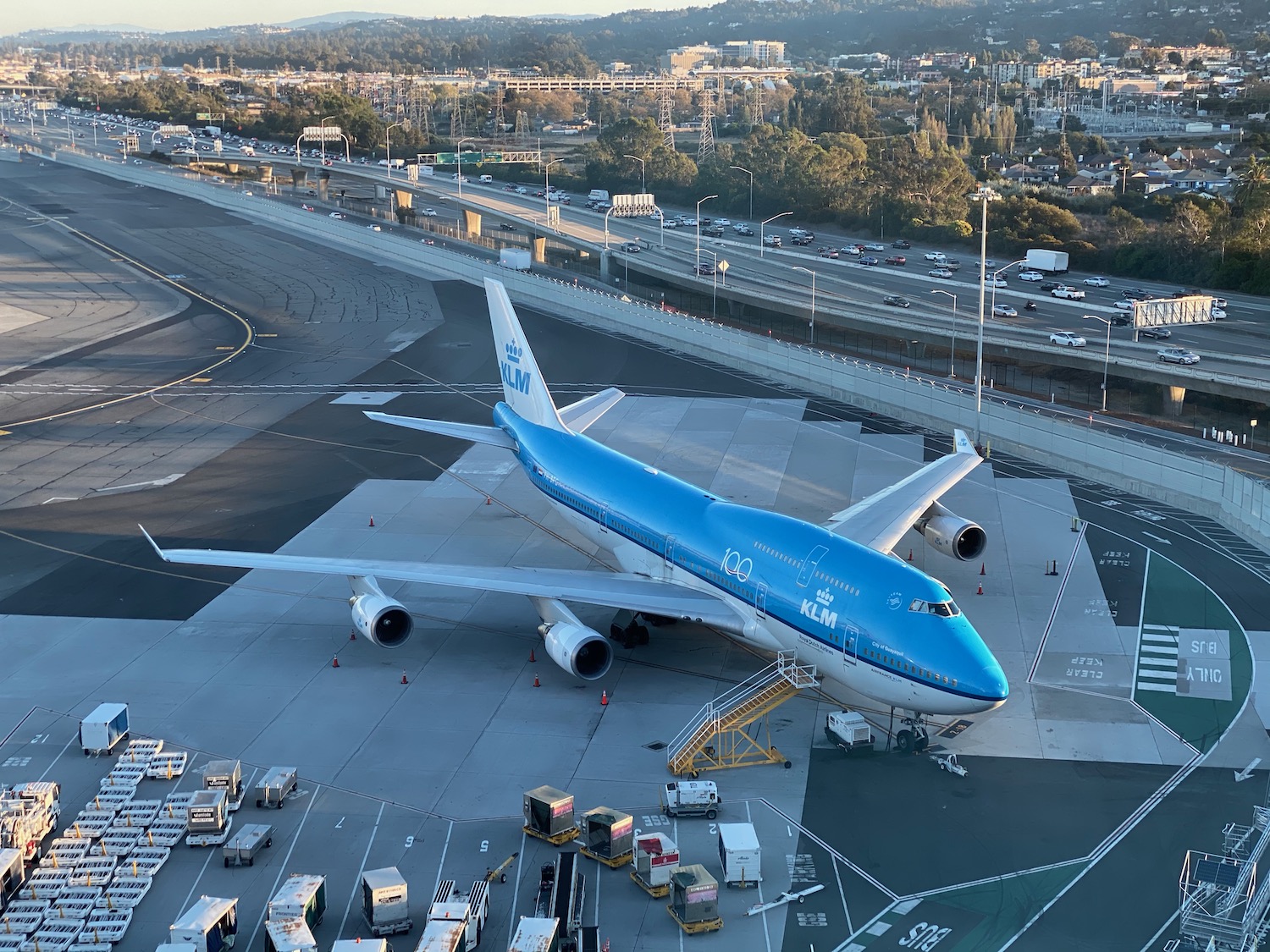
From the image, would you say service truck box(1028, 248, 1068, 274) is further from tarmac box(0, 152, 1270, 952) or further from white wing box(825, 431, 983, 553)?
white wing box(825, 431, 983, 553)

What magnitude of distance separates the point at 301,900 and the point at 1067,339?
285 feet

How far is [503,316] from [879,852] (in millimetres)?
33027

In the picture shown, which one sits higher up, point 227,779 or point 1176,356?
point 1176,356

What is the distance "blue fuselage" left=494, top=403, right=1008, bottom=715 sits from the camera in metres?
37.8

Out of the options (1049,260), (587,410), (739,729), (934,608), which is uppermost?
(1049,260)

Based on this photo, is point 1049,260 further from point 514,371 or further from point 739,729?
point 739,729

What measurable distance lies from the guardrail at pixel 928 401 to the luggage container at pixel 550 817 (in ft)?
125

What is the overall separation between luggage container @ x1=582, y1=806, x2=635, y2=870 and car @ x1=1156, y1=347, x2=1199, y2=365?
7642 centimetres

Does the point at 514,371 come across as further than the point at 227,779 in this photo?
Yes

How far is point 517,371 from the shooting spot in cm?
5888

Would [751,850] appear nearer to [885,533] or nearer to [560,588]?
[560,588]

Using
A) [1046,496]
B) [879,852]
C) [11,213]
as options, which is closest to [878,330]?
[1046,496]

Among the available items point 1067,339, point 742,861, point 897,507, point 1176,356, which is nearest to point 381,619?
point 742,861

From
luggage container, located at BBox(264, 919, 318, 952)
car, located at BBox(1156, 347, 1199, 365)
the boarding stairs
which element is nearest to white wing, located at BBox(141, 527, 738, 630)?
the boarding stairs
